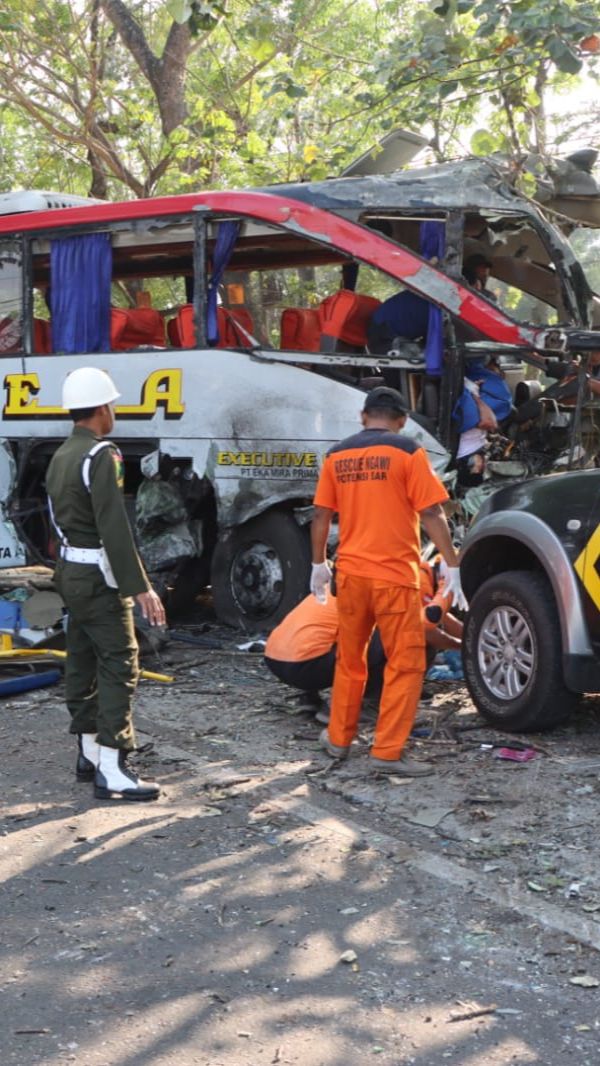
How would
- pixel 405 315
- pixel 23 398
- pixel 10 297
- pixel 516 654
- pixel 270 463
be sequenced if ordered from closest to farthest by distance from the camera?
pixel 516 654, pixel 405 315, pixel 270 463, pixel 23 398, pixel 10 297

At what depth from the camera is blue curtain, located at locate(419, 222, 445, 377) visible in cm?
789

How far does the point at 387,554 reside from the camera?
5508 mm

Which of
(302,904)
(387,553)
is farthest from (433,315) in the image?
(302,904)

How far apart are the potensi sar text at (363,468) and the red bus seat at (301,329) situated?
3139 mm

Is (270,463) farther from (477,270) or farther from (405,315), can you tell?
(477,270)

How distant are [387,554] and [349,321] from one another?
3.30 meters

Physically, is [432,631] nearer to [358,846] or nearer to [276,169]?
[358,846]

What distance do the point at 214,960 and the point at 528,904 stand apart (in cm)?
109

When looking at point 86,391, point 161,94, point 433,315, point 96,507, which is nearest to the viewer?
point 96,507

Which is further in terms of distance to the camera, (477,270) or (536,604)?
(477,270)

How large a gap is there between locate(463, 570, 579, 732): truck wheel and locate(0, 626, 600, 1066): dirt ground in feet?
0.59

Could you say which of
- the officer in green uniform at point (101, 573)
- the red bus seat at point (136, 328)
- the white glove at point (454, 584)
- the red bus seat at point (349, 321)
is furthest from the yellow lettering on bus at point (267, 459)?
the officer in green uniform at point (101, 573)

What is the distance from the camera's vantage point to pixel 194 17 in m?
8.20

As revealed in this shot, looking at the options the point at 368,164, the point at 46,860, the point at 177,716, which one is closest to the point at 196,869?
the point at 46,860
